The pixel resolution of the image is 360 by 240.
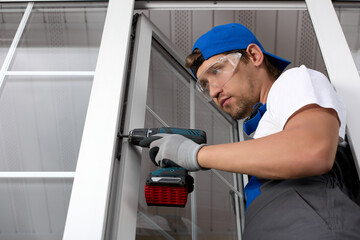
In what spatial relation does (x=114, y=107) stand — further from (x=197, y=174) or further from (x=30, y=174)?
(x=197, y=174)

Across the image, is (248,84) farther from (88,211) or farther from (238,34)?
(88,211)

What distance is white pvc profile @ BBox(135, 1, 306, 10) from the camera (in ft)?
5.54

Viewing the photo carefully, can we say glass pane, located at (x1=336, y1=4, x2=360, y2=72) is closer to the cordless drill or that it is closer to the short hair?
the short hair

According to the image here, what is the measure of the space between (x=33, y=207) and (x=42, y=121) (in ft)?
1.11

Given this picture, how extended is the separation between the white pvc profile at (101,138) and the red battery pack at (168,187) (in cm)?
14

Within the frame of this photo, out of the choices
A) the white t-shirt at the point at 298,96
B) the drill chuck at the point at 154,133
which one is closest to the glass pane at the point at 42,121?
the drill chuck at the point at 154,133

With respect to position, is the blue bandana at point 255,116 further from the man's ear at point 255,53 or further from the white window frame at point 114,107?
Answer: the white window frame at point 114,107

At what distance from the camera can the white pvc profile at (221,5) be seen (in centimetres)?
169

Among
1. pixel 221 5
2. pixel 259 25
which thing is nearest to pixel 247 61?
pixel 221 5

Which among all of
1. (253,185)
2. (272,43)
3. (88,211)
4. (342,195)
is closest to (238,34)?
(253,185)

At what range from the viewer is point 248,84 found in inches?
52.2

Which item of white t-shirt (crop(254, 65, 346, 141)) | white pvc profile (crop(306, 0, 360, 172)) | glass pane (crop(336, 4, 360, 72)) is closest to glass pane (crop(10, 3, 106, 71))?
white t-shirt (crop(254, 65, 346, 141))

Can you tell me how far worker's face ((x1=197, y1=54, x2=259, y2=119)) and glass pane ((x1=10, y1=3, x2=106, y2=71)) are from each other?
50cm

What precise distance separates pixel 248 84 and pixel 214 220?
833 mm
